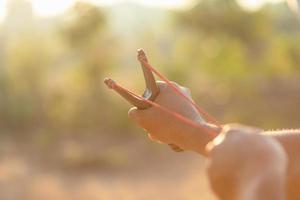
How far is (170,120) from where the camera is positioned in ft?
3.53

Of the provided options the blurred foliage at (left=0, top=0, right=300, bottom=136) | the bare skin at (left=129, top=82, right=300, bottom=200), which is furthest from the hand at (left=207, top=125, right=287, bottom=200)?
the blurred foliage at (left=0, top=0, right=300, bottom=136)

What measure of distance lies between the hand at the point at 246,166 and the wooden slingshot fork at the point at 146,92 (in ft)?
1.15

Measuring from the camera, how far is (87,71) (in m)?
8.21

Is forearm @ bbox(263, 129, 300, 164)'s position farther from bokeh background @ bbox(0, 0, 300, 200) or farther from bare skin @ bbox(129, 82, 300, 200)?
bokeh background @ bbox(0, 0, 300, 200)

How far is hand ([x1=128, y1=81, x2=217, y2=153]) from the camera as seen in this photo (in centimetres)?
105

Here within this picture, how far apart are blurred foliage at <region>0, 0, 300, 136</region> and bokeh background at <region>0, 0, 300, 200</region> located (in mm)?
16

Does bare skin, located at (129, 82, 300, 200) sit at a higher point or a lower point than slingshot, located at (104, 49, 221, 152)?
lower

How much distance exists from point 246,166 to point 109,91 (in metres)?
7.83

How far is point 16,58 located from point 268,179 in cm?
783

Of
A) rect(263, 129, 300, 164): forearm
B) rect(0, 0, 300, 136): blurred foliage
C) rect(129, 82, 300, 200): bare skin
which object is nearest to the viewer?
rect(129, 82, 300, 200): bare skin

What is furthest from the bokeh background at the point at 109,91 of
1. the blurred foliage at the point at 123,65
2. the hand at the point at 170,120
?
the hand at the point at 170,120

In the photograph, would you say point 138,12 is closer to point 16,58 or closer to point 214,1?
point 214,1

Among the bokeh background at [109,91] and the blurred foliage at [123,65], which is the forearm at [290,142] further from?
the blurred foliage at [123,65]

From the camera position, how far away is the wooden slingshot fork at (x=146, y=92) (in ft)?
3.41
